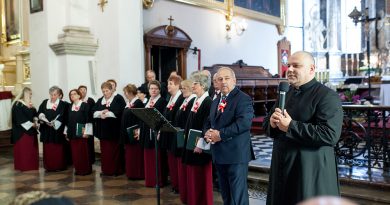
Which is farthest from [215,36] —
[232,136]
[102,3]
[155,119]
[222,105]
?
[232,136]

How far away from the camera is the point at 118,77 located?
25.7 feet

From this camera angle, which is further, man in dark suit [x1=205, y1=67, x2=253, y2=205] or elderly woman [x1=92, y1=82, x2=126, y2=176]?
elderly woman [x1=92, y1=82, x2=126, y2=176]

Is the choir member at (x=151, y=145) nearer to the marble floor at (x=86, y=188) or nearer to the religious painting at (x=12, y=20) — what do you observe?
the marble floor at (x=86, y=188)

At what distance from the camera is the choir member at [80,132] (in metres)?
6.60

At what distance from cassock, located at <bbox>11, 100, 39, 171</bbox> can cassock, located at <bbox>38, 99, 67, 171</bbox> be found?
22 centimetres

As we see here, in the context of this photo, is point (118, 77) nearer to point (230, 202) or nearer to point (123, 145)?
point (123, 145)

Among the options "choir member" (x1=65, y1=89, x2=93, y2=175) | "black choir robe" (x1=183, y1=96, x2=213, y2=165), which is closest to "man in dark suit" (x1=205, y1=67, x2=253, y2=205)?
"black choir robe" (x1=183, y1=96, x2=213, y2=165)

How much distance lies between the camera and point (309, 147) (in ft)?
8.70

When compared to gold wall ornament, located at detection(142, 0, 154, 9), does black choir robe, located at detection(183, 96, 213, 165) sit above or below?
below

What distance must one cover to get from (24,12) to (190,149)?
7.59m

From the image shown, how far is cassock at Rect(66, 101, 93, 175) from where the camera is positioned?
6.62 m

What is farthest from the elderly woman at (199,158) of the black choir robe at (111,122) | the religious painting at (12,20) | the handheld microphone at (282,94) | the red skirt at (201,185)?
the religious painting at (12,20)

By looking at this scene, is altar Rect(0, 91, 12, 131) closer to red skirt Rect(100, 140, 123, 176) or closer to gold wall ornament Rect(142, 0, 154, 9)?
red skirt Rect(100, 140, 123, 176)

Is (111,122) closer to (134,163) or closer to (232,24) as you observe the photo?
(134,163)
